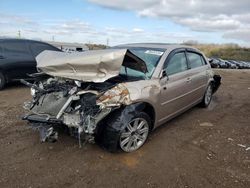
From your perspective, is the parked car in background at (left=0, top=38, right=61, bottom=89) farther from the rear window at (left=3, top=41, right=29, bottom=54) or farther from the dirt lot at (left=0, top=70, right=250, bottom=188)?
the dirt lot at (left=0, top=70, right=250, bottom=188)

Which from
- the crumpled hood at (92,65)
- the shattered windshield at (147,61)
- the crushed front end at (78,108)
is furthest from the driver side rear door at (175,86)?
the crushed front end at (78,108)

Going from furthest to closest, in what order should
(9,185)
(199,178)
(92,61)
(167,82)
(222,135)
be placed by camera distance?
(222,135) < (167,82) < (92,61) < (199,178) < (9,185)

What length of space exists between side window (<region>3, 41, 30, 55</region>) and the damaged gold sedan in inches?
147

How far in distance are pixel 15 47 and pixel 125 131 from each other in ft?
18.9

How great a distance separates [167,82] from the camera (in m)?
4.62

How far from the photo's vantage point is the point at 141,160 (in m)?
3.90

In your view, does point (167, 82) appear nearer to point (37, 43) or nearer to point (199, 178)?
point (199, 178)

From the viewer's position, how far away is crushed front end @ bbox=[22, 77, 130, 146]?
3684mm

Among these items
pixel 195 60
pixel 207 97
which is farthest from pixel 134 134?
pixel 207 97

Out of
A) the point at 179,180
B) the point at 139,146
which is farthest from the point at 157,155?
the point at 179,180

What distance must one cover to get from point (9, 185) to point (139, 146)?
1.93 m

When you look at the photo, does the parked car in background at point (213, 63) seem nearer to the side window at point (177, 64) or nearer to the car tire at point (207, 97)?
the car tire at point (207, 97)

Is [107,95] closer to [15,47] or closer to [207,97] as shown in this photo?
[207,97]

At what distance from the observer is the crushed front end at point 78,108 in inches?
145
